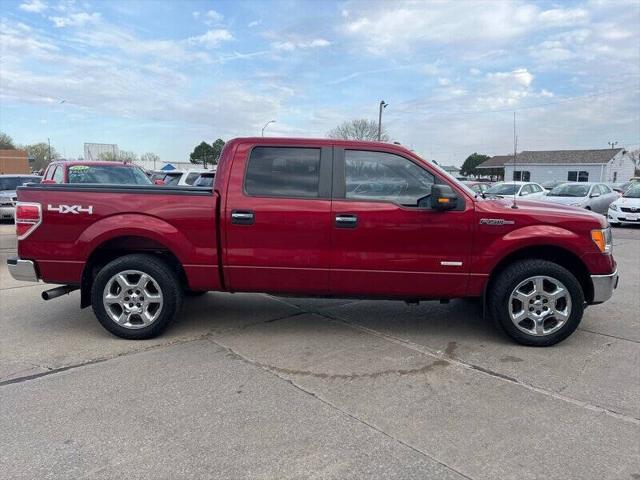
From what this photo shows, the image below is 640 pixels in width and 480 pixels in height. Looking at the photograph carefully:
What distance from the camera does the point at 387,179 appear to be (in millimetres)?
4484

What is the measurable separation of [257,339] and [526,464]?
2.68 m

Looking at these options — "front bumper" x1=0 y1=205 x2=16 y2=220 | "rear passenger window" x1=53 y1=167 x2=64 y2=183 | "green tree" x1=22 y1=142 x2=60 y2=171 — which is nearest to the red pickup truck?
"rear passenger window" x1=53 y1=167 x2=64 y2=183

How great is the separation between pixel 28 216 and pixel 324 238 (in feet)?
9.12

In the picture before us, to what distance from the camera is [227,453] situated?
9.15ft

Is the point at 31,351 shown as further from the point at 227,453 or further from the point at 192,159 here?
the point at 192,159

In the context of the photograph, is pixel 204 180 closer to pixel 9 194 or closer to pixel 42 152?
pixel 9 194

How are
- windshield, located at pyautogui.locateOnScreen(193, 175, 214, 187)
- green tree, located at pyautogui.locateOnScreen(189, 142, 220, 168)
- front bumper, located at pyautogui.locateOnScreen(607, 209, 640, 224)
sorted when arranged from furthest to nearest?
green tree, located at pyautogui.locateOnScreen(189, 142, 220, 168) → front bumper, located at pyautogui.locateOnScreen(607, 209, 640, 224) → windshield, located at pyautogui.locateOnScreen(193, 175, 214, 187)

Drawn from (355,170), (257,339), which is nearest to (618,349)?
(355,170)

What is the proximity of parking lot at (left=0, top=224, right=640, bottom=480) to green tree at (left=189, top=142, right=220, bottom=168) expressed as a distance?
55418 millimetres

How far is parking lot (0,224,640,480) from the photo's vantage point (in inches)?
107

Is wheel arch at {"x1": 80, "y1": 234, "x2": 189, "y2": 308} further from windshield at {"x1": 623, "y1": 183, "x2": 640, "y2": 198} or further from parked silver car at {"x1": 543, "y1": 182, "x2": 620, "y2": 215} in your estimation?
windshield at {"x1": 623, "y1": 183, "x2": 640, "y2": 198}

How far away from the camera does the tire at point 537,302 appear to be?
14.5 feet

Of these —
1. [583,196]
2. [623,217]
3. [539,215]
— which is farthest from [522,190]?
[539,215]

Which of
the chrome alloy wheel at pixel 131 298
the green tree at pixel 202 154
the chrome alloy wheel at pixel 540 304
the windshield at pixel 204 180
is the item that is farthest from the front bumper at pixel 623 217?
the green tree at pixel 202 154
